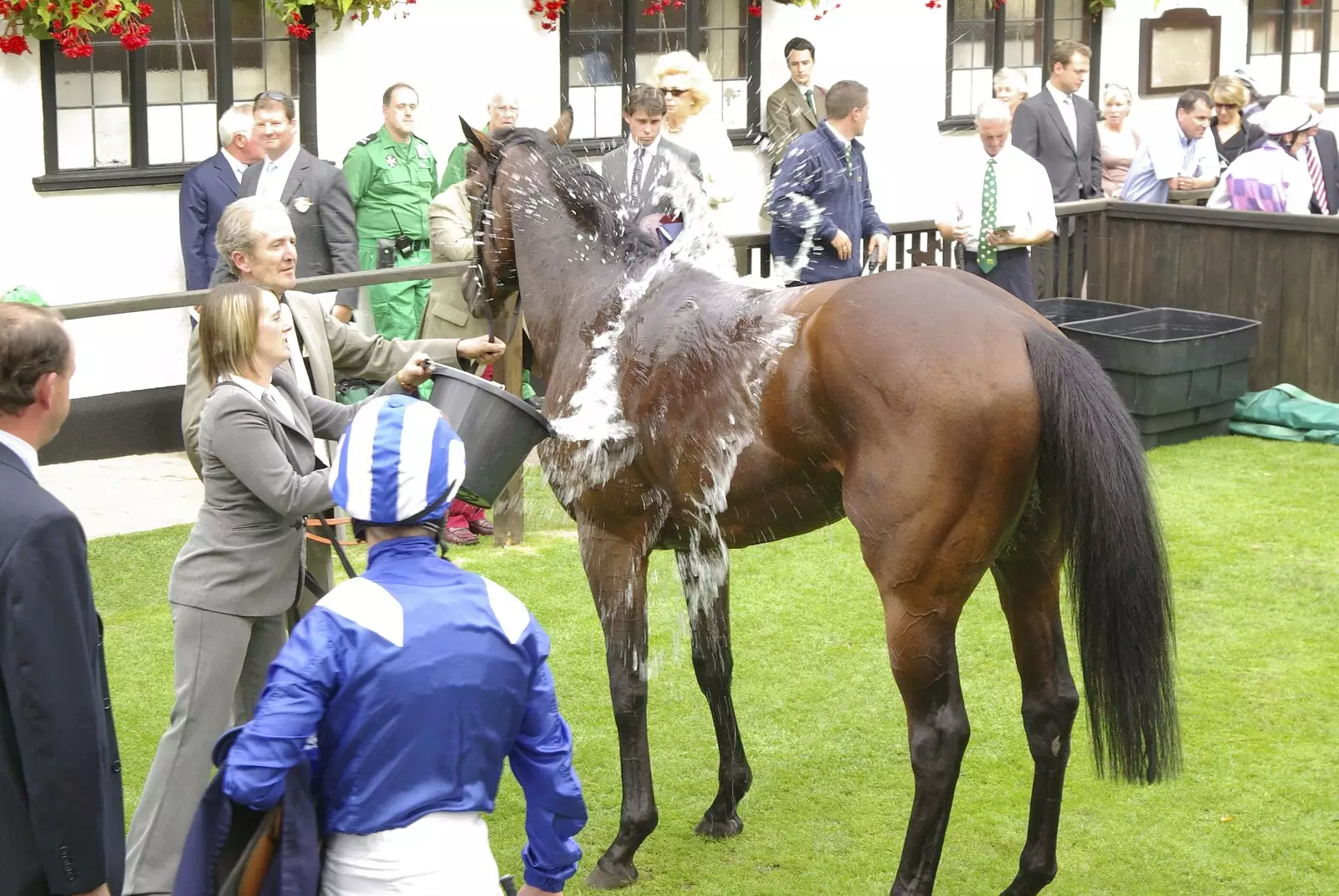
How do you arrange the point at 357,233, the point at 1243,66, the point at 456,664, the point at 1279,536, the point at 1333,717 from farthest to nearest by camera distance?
the point at 1243,66, the point at 357,233, the point at 1279,536, the point at 1333,717, the point at 456,664

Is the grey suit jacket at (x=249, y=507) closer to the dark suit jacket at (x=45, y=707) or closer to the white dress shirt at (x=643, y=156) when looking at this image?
the dark suit jacket at (x=45, y=707)

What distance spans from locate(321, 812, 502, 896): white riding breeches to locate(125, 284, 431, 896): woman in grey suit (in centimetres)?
137

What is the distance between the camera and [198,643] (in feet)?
12.5

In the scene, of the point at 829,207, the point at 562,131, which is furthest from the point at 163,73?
the point at 562,131

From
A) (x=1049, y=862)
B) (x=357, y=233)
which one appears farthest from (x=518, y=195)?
(x=357, y=233)

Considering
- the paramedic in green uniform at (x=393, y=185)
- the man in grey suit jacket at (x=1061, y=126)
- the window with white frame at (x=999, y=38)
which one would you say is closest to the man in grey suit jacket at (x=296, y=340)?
the paramedic in green uniform at (x=393, y=185)

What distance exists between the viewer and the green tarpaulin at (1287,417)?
9359mm

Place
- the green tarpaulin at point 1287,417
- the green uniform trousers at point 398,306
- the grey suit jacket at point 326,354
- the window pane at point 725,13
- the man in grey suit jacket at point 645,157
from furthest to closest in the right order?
the window pane at point 725,13, the green tarpaulin at point 1287,417, the green uniform trousers at point 398,306, the man in grey suit jacket at point 645,157, the grey suit jacket at point 326,354

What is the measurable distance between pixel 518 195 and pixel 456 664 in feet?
8.05

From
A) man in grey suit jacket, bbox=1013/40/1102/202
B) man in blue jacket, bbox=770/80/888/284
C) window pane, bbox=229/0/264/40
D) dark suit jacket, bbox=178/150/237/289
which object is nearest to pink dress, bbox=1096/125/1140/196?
man in grey suit jacket, bbox=1013/40/1102/202

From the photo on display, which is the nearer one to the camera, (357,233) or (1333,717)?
(1333,717)

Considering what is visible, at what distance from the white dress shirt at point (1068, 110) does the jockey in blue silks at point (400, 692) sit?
9739 millimetres

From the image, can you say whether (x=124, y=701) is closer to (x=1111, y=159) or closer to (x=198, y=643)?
(x=198, y=643)

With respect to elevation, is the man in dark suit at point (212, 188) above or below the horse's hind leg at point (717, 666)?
above
